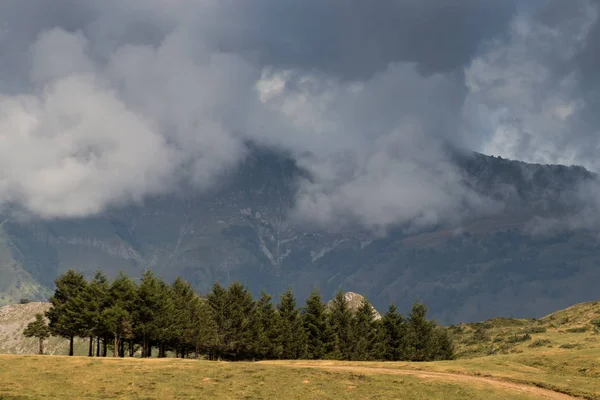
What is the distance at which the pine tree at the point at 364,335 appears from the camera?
12269cm

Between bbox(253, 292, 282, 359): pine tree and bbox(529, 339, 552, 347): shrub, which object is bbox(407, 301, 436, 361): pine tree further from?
bbox(253, 292, 282, 359): pine tree

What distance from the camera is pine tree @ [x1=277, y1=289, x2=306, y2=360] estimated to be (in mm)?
119250

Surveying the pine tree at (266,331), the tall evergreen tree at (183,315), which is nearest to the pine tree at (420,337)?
the pine tree at (266,331)

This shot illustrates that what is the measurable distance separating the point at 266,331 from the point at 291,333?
18.9ft

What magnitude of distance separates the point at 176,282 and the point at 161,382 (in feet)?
250

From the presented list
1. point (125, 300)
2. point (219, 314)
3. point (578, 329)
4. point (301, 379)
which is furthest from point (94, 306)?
point (578, 329)

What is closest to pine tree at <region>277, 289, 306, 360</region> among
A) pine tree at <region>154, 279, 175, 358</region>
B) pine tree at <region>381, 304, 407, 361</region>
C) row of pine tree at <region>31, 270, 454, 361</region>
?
row of pine tree at <region>31, 270, 454, 361</region>

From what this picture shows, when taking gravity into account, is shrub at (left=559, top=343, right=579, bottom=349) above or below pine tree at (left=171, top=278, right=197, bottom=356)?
below

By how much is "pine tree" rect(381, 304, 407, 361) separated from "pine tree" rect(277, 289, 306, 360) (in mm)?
19132

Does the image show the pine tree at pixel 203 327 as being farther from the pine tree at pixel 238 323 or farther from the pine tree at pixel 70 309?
the pine tree at pixel 70 309

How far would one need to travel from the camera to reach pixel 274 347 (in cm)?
11962

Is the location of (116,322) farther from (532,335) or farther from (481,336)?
(481,336)

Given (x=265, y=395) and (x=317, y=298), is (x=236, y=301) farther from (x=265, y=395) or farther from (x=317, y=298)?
(x=265, y=395)

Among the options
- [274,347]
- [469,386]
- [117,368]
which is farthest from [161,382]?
[274,347]
